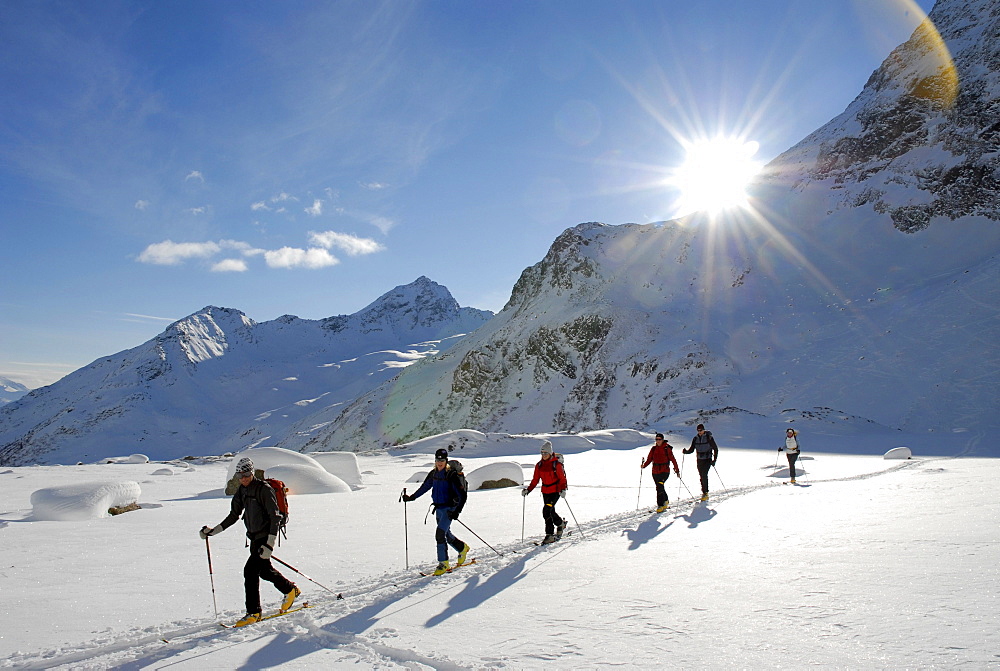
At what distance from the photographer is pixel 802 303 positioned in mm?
56719

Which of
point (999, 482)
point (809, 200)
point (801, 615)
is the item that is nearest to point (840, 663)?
point (801, 615)

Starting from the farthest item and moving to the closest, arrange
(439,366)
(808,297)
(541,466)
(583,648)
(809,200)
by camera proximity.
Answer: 1. (439,366)
2. (809,200)
3. (808,297)
4. (541,466)
5. (583,648)

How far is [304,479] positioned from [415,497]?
40.5 ft

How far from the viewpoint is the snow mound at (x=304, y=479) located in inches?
762

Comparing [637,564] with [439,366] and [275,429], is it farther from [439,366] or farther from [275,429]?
[275,429]

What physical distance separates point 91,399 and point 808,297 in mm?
222434

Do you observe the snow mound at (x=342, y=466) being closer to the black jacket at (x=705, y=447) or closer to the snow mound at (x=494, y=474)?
the snow mound at (x=494, y=474)

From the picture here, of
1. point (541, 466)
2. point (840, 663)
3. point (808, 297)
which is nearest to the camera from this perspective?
point (840, 663)

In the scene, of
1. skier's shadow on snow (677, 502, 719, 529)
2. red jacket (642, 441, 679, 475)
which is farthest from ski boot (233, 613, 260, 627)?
red jacket (642, 441, 679, 475)

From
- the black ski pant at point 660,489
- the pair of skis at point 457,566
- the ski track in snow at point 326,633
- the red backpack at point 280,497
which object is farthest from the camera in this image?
the black ski pant at point 660,489

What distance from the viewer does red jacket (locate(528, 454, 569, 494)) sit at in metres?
11.0

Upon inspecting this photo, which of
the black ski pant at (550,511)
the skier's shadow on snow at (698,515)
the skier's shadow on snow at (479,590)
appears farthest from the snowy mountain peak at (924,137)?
the skier's shadow on snow at (479,590)

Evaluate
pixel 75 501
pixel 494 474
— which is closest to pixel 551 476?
pixel 494 474

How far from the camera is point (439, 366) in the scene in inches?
3760
